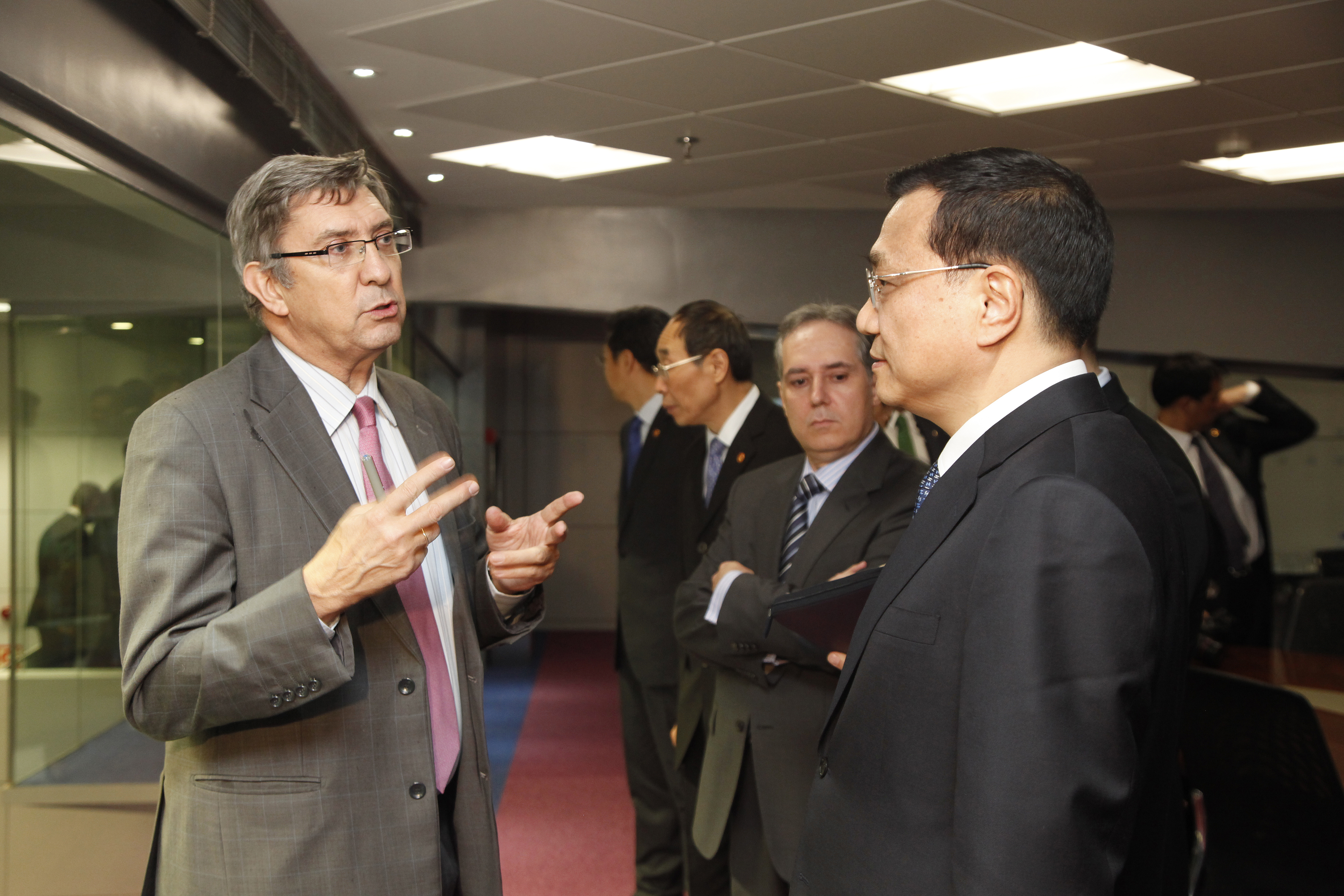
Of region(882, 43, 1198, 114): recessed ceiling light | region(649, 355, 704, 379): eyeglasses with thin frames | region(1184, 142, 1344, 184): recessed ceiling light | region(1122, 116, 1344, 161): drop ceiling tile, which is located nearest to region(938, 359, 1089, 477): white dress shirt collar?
region(649, 355, 704, 379): eyeglasses with thin frames

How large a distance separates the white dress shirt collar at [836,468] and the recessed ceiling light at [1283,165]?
385 centimetres

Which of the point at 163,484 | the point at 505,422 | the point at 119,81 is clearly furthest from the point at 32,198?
the point at 505,422

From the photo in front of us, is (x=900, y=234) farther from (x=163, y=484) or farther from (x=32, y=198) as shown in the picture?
(x=32, y=198)

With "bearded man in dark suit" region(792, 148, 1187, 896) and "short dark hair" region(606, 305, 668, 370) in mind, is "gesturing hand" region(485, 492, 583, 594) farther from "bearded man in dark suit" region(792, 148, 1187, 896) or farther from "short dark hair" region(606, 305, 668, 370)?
"short dark hair" region(606, 305, 668, 370)

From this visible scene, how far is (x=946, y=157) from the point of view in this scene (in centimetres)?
141

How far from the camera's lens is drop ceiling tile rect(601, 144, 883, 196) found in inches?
206

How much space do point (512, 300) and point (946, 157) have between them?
216 inches

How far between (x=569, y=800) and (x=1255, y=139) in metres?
4.72

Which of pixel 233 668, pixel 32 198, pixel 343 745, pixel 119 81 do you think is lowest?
pixel 343 745

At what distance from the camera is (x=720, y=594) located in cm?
247

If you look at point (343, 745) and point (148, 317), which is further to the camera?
point (148, 317)

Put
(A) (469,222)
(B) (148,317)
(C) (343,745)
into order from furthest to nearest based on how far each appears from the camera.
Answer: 1. (A) (469,222)
2. (B) (148,317)
3. (C) (343,745)

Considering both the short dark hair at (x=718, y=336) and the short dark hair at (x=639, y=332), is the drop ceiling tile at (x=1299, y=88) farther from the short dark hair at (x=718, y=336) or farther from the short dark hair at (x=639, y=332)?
the short dark hair at (x=639, y=332)

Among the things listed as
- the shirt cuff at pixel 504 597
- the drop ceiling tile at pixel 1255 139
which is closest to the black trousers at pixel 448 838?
the shirt cuff at pixel 504 597
